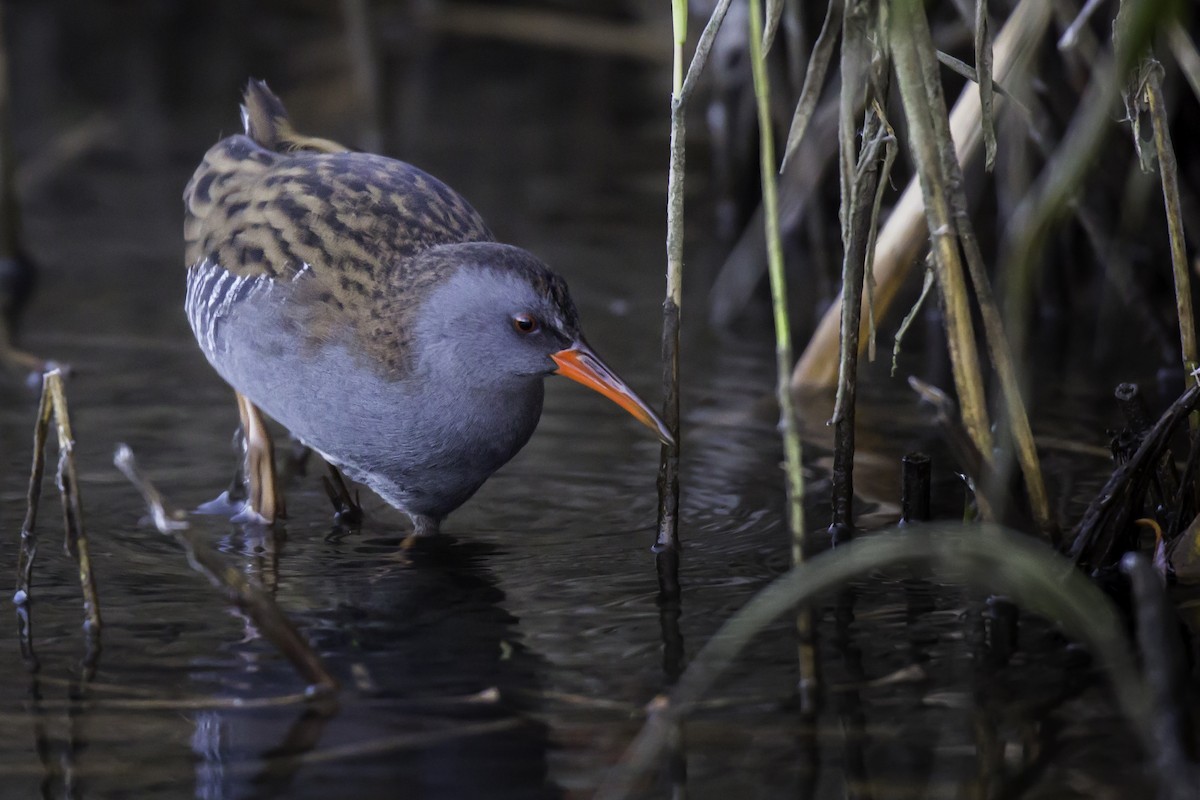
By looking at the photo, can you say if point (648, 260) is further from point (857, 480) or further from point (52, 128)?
point (52, 128)

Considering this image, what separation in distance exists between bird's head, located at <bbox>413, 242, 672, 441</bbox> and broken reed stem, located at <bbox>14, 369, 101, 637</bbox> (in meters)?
0.78

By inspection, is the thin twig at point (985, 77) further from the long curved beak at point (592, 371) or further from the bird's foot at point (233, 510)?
the bird's foot at point (233, 510)

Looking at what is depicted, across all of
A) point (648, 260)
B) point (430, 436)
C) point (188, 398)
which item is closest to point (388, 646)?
point (430, 436)

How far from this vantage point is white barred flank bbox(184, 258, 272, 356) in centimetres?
344

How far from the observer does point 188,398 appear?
446 centimetres

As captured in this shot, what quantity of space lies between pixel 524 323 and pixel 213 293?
845 millimetres

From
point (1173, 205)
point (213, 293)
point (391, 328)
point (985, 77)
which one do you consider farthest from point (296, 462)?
point (1173, 205)

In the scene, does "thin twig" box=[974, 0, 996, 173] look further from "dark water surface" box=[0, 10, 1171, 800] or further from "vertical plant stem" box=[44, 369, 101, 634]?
"vertical plant stem" box=[44, 369, 101, 634]

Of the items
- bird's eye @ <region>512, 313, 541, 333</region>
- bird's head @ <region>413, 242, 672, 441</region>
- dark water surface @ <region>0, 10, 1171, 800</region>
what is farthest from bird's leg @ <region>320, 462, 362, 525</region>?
bird's eye @ <region>512, 313, 541, 333</region>

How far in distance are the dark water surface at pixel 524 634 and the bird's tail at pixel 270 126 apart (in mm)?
802

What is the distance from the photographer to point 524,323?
3.13m

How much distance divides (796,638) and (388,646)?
727 mm

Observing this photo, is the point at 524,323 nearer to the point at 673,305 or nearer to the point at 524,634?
the point at 673,305

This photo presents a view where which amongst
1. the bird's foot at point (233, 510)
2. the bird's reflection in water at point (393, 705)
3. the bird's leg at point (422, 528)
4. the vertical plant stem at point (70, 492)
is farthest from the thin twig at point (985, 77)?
the bird's foot at point (233, 510)
